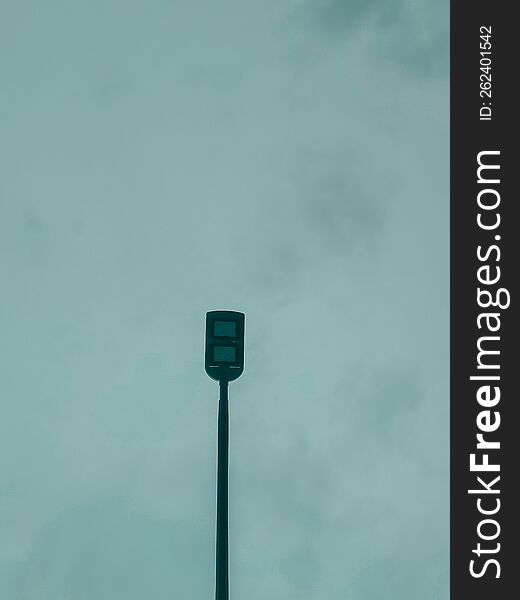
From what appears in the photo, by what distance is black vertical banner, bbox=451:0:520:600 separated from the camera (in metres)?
15.8

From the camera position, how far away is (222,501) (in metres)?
8.84

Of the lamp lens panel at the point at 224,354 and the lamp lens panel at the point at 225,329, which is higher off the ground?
the lamp lens panel at the point at 225,329

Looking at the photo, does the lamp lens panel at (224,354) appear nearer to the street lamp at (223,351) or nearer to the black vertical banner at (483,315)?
the street lamp at (223,351)

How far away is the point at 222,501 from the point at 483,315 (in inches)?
342

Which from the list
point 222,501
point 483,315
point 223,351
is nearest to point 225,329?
point 223,351

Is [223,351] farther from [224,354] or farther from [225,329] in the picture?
[225,329]

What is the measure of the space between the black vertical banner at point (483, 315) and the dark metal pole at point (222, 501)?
281 inches

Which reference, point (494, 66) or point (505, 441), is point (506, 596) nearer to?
point (505, 441)

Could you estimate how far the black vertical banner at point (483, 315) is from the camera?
1582 cm

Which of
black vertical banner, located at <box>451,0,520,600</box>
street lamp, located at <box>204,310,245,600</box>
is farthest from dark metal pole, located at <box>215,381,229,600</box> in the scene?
black vertical banner, located at <box>451,0,520,600</box>

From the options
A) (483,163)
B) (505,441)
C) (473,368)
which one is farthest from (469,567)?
(483,163)

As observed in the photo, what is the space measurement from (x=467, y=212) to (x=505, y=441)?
148 inches

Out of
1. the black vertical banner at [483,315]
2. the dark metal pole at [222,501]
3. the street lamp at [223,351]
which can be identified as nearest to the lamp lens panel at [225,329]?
the street lamp at [223,351]

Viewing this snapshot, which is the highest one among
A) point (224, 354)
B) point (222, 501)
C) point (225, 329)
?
point (225, 329)
